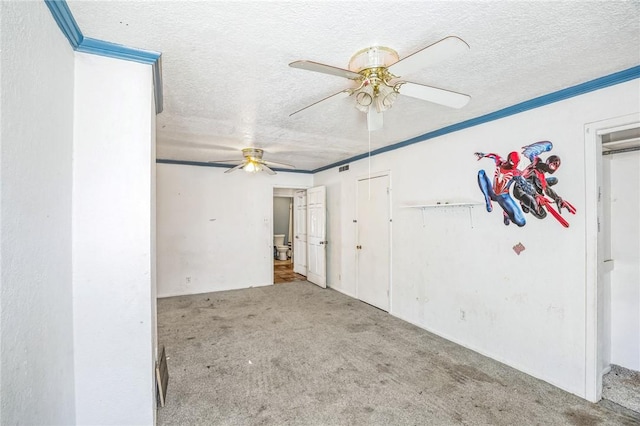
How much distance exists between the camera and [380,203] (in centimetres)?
440

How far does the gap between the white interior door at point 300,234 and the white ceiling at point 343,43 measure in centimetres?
380

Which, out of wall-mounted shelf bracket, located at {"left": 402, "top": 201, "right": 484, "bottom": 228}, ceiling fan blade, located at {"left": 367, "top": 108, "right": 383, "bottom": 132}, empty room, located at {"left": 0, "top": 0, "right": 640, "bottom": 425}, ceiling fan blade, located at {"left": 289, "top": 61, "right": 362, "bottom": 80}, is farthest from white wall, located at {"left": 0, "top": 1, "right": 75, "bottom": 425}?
wall-mounted shelf bracket, located at {"left": 402, "top": 201, "right": 484, "bottom": 228}

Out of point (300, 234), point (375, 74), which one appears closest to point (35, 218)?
point (375, 74)

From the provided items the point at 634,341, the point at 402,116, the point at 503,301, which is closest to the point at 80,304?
the point at 402,116

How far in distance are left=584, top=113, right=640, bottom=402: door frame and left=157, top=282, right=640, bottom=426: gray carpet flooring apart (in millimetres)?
223

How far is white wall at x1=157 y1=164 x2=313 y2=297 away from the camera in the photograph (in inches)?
200

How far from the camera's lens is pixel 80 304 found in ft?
5.19

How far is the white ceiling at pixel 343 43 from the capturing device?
4.61 feet

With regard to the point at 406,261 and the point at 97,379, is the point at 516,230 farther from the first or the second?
the point at 97,379

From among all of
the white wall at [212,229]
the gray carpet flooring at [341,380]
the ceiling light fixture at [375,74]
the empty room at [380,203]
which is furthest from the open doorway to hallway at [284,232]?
the ceiling light fixture at [375,74]

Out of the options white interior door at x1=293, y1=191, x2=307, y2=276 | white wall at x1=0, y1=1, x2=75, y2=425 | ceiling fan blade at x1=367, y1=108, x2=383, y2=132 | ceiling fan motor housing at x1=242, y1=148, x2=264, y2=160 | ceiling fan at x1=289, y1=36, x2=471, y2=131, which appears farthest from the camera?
white interior door at x1=293, y1=191, x2=307, y2=276

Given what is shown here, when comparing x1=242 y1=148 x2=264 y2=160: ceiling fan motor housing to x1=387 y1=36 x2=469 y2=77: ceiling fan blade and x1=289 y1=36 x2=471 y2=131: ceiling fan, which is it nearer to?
x1=289 y1=36 x2=471 y2=131: ceiling fan

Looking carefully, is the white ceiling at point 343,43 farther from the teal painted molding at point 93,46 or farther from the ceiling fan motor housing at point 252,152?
the ceiling fan motor housing at point 252,152

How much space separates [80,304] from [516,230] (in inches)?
128
